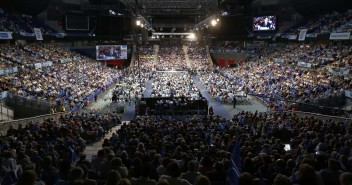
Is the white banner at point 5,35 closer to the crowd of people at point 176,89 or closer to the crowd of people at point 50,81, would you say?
the crowd of people at point 50,81

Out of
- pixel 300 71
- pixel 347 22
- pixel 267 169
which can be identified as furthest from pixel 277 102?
pixel 267 169

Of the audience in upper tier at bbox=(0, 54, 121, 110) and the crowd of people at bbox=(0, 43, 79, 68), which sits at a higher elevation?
the crowd of people at bbox=(0, 43, 79, 68)

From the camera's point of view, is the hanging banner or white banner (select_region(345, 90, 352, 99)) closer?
white banner (select_region(345, 90, 352, 99))

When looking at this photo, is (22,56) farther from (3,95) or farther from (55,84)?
(3,95)

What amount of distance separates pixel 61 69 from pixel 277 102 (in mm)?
28651

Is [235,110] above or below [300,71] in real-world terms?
below

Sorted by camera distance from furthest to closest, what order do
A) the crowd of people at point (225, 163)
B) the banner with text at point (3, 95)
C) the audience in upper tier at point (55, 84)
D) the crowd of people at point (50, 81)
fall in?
1. the crowd of people at point (50, 81)
2. the audience in upper tier at point (55, 84)
3. the banner with text at point (3, 95)
4. the crowd of people at point (225, 163)

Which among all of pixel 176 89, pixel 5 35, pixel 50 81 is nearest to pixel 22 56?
pixel 5 35

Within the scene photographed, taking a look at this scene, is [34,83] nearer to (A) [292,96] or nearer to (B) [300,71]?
(A) [292,96]

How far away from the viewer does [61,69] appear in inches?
1801

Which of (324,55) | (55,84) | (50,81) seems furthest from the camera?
(324,55)

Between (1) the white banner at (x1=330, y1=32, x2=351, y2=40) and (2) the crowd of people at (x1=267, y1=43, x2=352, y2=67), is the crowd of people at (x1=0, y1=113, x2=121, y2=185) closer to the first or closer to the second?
(2) the crowd of people at (x1=267, y1=43, x2=352, y2=67)

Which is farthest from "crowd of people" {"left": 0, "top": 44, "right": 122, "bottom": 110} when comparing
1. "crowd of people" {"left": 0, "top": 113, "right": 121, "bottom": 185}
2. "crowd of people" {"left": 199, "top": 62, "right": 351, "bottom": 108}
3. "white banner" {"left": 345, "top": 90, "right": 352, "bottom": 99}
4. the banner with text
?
"white banner" {"left": 345, "top": 90, "right": 352, "bottom": 99}

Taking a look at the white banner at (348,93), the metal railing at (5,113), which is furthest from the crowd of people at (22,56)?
the white banner at (348,93)
